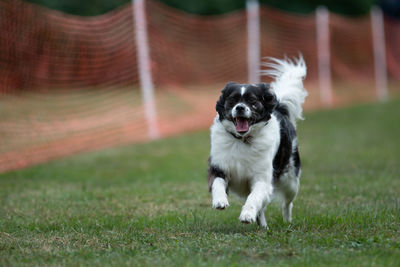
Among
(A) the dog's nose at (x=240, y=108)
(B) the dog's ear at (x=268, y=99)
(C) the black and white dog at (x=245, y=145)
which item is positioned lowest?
(C) the black and white dog at (x=245, y=145)

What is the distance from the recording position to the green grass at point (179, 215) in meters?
4.01

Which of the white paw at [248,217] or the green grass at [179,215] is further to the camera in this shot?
the white paw at [248,217]

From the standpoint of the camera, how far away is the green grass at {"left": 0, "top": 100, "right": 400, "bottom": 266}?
13.2 ft

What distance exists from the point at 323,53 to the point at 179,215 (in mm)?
14206

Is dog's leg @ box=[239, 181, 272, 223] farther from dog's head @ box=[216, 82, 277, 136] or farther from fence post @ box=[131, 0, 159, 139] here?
fence post @ box=[131, 0, 159, 139]

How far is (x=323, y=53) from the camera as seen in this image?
18.7m

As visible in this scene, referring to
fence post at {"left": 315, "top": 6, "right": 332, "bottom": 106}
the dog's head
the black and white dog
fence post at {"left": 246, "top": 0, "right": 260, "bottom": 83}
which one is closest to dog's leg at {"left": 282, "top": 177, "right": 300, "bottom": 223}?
the black and white dog

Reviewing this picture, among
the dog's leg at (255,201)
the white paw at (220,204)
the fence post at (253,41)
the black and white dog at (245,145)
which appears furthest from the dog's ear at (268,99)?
the fence post at (253,41)

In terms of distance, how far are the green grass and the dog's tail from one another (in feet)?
3.32

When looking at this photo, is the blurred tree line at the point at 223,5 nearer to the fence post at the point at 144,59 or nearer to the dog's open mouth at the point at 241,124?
the fence post at the point at 144,59

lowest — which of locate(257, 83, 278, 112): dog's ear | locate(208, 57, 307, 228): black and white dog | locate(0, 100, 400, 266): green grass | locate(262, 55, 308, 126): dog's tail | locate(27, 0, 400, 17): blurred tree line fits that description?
locate(0, 100, 400, 266): green grass

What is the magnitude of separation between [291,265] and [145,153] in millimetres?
6709

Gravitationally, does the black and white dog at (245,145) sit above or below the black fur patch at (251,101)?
below

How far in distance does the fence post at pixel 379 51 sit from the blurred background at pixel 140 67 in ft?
0.15
